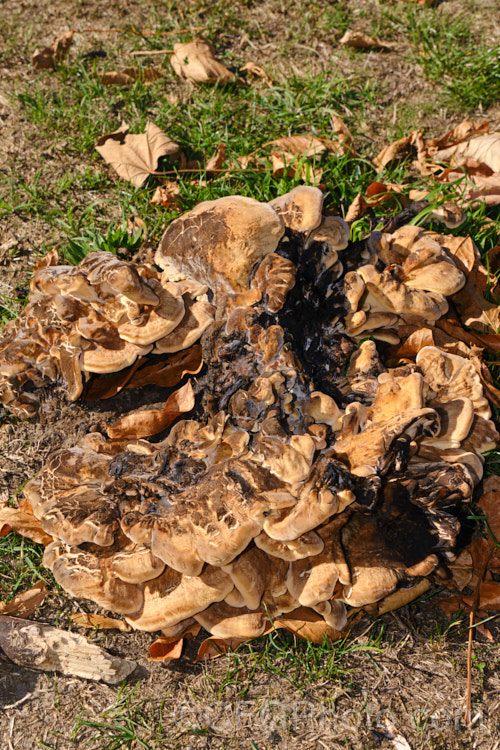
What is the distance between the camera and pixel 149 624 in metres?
2.85

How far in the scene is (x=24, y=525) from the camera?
3.48 m

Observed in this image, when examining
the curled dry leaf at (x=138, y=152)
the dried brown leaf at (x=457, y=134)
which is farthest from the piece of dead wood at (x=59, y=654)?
the dried brown leaf at (x=457, y=134)

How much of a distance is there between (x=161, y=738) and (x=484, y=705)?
165 cm

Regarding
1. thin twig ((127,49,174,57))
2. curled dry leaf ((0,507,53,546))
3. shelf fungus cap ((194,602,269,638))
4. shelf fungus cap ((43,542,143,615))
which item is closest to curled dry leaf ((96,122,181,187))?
thin twig ((127,49,174,57))

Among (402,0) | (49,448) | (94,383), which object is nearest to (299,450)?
(94,383)

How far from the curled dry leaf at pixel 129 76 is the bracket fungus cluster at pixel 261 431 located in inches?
103

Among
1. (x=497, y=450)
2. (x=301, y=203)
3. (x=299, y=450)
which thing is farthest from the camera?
(x=497, y=450)

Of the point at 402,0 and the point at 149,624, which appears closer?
the point at 149,624

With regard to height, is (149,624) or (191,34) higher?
(191,34)

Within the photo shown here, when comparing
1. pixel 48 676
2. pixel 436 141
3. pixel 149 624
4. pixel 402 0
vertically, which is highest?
pixel 402 0

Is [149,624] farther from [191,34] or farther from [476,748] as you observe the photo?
[191,34]

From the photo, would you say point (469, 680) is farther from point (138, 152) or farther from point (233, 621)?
point (138, 152)

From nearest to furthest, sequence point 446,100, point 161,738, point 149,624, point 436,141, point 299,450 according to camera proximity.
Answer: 1. point 299,450
2. point 149,624
3. point 161,738
4. point 436,141
5. point 446,100

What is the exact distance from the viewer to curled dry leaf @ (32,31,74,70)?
5406mm
